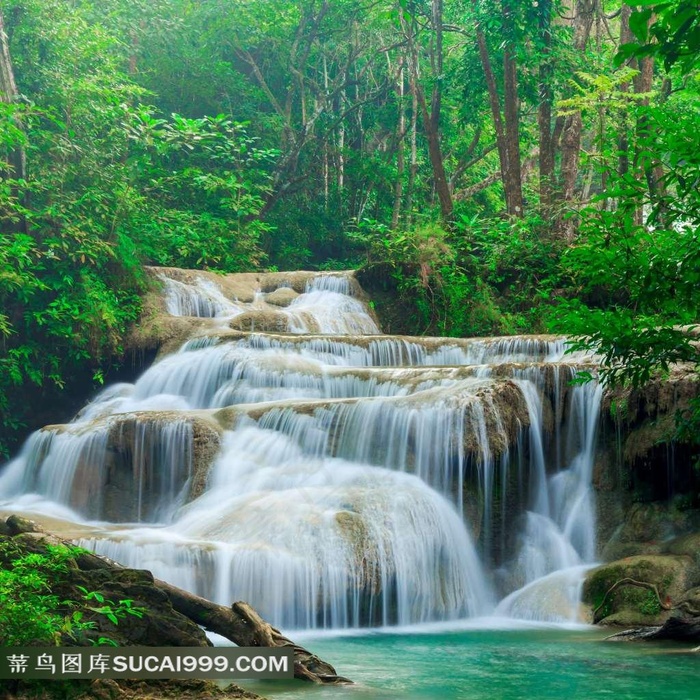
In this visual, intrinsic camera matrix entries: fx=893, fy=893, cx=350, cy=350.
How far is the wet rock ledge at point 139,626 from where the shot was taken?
4.52 m

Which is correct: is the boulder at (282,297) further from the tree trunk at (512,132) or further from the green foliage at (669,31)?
the green foliage at (669,31)

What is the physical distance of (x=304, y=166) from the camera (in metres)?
25.5

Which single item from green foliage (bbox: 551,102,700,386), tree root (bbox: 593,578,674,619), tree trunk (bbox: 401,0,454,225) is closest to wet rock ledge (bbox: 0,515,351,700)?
green foliage (bbox: 551,102,700,386)

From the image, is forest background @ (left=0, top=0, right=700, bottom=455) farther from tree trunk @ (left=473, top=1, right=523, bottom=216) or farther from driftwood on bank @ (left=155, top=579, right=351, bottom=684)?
driftwood on bank @ (left=155, top=579, right=351, bottom=684)

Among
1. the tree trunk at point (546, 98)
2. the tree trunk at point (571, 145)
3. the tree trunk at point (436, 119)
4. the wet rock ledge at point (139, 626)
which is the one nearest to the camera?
the wet rock ledge at point (139, 626)

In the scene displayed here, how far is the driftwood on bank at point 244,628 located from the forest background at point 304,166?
2.79 meters

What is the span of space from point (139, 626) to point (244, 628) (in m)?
0.86

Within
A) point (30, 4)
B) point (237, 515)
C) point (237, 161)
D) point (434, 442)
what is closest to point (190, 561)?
point (237, 515)

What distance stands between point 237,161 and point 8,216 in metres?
8.45

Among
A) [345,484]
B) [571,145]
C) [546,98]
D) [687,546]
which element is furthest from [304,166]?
[687,546]

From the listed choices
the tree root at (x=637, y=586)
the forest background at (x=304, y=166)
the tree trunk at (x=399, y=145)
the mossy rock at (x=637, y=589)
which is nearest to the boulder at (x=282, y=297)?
the forest background at (x=304, y=166)

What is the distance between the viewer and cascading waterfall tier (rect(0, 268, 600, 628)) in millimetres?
8625

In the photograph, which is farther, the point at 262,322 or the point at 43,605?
the point at 262,322

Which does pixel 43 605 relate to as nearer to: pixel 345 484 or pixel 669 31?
pixel 669 31
